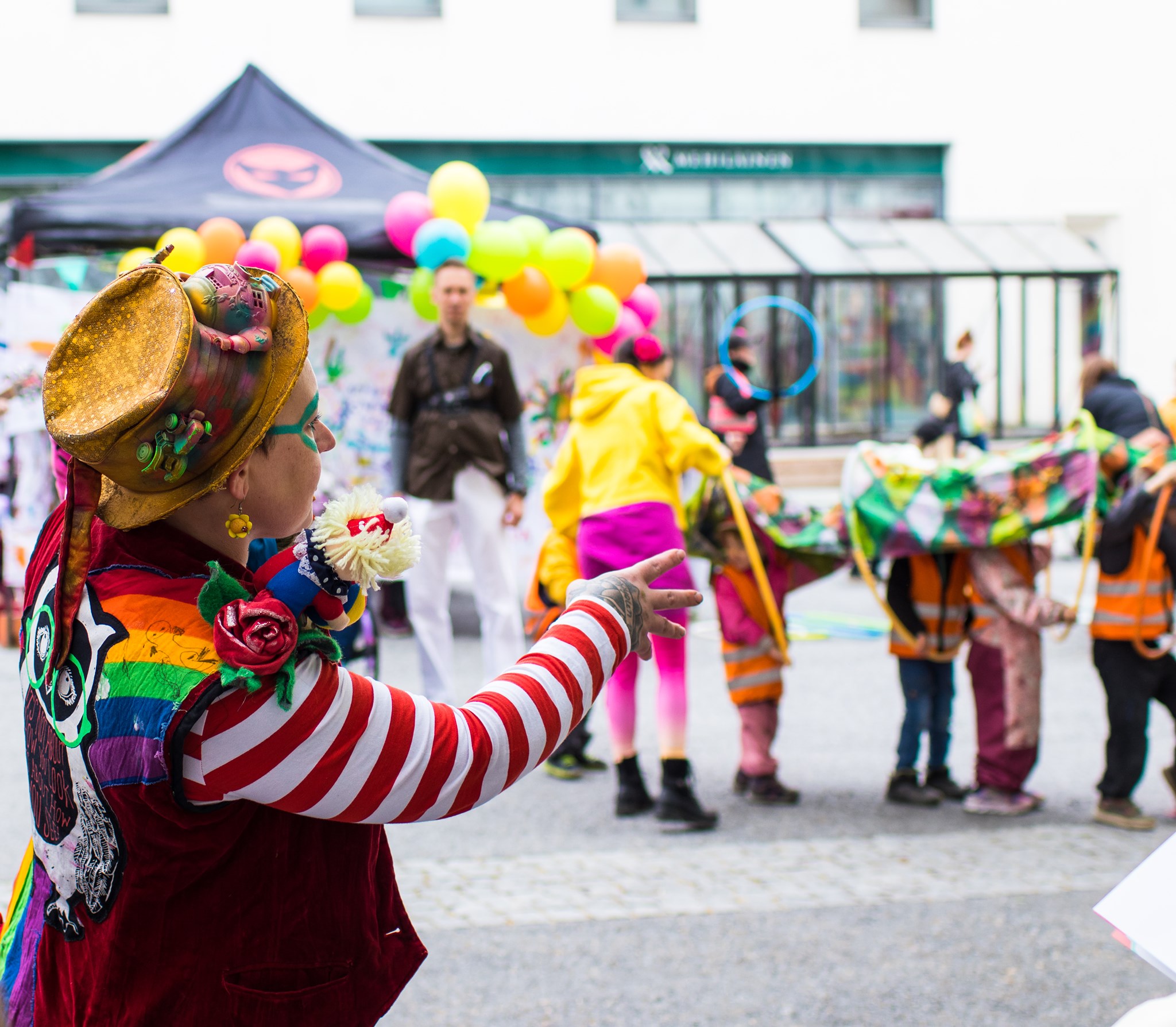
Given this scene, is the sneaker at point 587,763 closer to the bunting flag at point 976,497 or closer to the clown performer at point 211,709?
the bunting flag at point 976,497

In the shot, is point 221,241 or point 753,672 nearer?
point 753,672

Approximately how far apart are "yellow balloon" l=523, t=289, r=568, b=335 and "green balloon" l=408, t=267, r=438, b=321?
1.86 ft

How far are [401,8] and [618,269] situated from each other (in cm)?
1185

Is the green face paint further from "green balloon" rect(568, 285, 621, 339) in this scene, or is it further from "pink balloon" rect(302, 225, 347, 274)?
"pink balloon" rect(302, 225, 347, 274)

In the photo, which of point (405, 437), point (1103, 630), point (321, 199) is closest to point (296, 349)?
point (1103, 630)

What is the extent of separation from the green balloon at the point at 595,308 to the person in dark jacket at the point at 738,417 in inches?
61.0

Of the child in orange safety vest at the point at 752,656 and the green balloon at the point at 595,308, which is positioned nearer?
the child in orange safety vest at the point at 752,656

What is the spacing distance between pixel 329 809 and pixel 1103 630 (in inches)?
158

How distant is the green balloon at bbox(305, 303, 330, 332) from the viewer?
777cm

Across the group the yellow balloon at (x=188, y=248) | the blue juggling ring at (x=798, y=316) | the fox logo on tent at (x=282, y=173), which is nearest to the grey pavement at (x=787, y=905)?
the yellow balloon at (x=188, y=248)

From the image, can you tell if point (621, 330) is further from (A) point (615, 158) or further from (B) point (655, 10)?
(B) point (655, 10)

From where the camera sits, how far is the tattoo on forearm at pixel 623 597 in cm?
167

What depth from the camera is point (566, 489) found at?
5.19 m

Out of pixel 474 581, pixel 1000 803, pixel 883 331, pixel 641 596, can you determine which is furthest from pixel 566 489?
pixel 883 331
